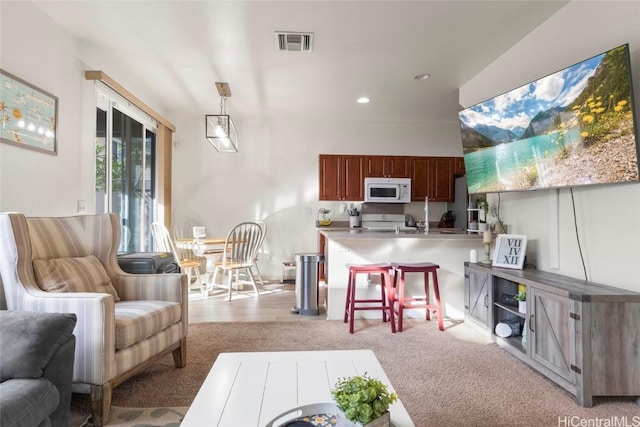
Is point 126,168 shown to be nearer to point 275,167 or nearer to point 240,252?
point 240,252

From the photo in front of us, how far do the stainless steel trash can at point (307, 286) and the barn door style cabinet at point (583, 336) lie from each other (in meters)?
1.91

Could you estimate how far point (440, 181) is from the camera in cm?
566

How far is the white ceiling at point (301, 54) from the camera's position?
8.20ft

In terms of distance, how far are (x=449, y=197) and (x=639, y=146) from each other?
3.86 m

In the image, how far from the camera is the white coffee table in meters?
1.08

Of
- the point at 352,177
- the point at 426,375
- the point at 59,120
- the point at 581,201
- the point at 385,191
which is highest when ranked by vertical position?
the point at 59,120

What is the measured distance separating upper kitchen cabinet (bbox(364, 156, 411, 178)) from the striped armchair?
12.7 feet

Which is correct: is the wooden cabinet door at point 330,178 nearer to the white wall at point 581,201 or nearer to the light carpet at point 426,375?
the light carpet at point 426,375

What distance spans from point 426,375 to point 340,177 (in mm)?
3750

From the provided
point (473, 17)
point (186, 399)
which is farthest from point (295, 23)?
point (186, 399)

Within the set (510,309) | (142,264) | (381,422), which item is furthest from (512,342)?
(142,264)

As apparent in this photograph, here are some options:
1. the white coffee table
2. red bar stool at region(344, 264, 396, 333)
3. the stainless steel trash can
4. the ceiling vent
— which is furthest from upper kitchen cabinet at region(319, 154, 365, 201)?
the white coffee table

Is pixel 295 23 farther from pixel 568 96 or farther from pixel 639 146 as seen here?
pixel 639 146

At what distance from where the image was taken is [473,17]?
258 cm
